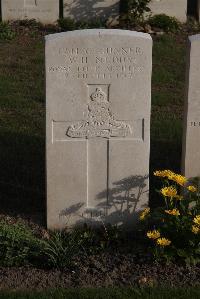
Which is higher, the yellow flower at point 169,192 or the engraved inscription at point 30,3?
the engraved inscription at point 30,3

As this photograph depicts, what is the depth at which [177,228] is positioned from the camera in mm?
5297

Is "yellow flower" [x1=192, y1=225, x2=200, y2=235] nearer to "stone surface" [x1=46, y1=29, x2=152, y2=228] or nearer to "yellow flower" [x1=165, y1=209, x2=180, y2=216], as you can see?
"yellow flower" [x1=165, y1=209, x2=180, y2=216]

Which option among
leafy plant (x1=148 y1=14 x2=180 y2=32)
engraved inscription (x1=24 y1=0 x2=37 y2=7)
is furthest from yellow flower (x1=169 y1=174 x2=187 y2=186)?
engraved inscription (x1=24 y1=0 x2=37 y2=7)

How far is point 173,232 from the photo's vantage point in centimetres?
531

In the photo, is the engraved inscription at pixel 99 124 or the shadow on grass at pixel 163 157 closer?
the engraved inscription at pixel 99 124

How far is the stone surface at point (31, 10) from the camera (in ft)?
42.6

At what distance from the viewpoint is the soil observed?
5031 millimetres

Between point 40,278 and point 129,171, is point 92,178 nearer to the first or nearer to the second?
point 129,171

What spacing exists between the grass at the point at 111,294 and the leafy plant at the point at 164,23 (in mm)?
8427

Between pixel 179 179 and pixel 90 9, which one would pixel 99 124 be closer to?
A: pixel 179 179

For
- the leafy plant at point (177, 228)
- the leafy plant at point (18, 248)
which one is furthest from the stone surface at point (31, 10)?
the leafy plant at point (18, 248)

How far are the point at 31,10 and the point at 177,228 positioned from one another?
861 cm

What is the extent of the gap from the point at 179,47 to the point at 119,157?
6444 mm

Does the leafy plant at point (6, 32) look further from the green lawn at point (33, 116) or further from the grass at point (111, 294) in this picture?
the grass at point (111, 294)
